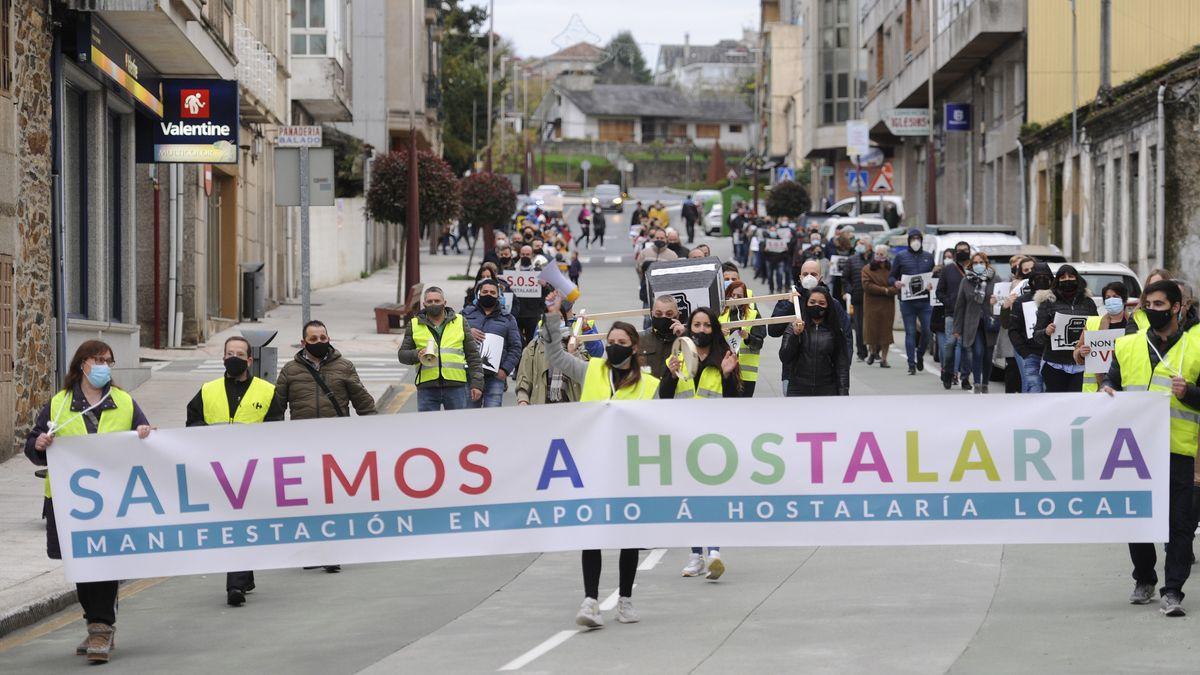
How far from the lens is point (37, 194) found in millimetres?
18125

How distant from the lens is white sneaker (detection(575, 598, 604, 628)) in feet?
32.8

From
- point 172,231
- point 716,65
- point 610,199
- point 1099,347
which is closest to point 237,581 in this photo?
point 1099,347

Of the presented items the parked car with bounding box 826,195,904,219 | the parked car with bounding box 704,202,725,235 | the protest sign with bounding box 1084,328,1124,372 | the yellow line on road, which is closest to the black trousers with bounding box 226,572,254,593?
the yellow line on road

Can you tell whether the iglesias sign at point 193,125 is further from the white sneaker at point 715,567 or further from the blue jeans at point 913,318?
the white sneaker at point 715,567

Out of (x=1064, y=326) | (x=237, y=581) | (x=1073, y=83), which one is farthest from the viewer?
(x=1073, y=83)

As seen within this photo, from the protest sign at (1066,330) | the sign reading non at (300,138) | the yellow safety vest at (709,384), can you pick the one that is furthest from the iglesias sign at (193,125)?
the yellow safety vest at (709,384)

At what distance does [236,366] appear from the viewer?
11.4m

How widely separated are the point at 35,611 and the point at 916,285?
15.1m

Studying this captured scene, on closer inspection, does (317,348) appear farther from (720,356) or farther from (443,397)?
(720,356)

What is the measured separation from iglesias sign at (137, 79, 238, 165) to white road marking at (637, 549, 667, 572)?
1241 centimetres

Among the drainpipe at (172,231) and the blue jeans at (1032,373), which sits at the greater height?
the drainpipe at (172,231)

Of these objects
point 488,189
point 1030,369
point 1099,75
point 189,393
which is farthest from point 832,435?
point 488,189

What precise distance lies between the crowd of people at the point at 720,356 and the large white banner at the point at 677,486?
0.21 meters

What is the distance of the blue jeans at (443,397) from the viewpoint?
15203 millimetres
